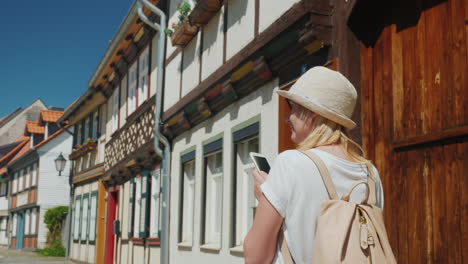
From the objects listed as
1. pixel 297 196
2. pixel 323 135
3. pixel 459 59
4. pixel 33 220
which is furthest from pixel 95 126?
pixel 297 196

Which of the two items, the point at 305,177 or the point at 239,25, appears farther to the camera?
the point at 239,25

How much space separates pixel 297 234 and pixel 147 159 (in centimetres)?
1280

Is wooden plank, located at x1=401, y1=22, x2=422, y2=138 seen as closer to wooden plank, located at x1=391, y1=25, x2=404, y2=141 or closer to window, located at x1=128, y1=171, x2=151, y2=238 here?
wooden plank, located at x1=391, y1=25, x2=404, y2=141

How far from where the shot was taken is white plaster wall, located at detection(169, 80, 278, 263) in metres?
7.88

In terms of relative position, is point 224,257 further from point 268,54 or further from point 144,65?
point 144,65

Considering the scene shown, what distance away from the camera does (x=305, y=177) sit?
2031mm

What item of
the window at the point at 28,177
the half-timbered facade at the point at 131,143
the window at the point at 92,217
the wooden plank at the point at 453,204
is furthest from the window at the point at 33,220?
the wooden plank at the point at 453,204

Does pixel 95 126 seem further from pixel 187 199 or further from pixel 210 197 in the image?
A: pixel 210 197

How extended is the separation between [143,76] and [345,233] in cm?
1471

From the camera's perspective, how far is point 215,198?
10.5 metres

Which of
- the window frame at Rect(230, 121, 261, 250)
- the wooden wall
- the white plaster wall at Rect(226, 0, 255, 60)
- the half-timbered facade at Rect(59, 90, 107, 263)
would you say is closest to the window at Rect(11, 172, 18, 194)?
the half-timbered facade at Rect(59, 90, 107, 263)

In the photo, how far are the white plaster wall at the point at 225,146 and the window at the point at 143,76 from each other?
366cm

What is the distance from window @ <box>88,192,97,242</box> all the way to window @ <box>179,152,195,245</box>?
1052 cm

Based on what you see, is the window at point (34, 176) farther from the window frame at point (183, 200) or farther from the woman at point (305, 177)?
the woman at point (305, 177)
